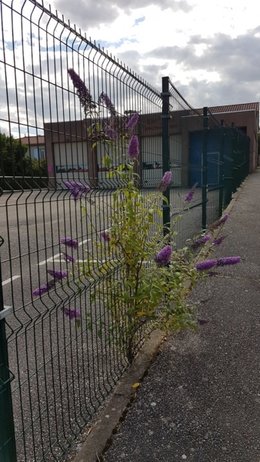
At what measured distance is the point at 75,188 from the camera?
2.43 m

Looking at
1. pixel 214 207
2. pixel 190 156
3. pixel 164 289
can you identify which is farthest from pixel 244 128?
pixel 164 289

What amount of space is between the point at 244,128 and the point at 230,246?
25683mm

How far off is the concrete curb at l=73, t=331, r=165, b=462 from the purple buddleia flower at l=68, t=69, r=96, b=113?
2001 millimetres

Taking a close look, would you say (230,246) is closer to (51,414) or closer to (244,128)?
(51,414)

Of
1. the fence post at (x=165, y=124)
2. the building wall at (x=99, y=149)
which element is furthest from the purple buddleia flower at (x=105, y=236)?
the fence post at (x=165, y=124)

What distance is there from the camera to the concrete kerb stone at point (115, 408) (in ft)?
7.62

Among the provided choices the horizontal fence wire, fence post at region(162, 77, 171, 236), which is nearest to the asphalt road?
the horizontal fence wire

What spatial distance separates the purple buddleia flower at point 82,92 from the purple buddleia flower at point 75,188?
19.6 inches

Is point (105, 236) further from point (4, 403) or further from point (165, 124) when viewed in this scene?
point (165, 124)

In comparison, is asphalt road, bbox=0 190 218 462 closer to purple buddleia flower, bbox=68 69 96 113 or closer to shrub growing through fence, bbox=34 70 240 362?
shrub growing through fence, bbox=34 70 240 362

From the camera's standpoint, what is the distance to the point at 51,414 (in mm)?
2688

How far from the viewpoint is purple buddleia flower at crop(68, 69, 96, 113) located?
2336 millimetres

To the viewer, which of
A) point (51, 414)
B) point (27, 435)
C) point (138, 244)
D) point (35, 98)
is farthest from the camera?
point (138, 244)

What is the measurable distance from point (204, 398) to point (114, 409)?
2.18ft
